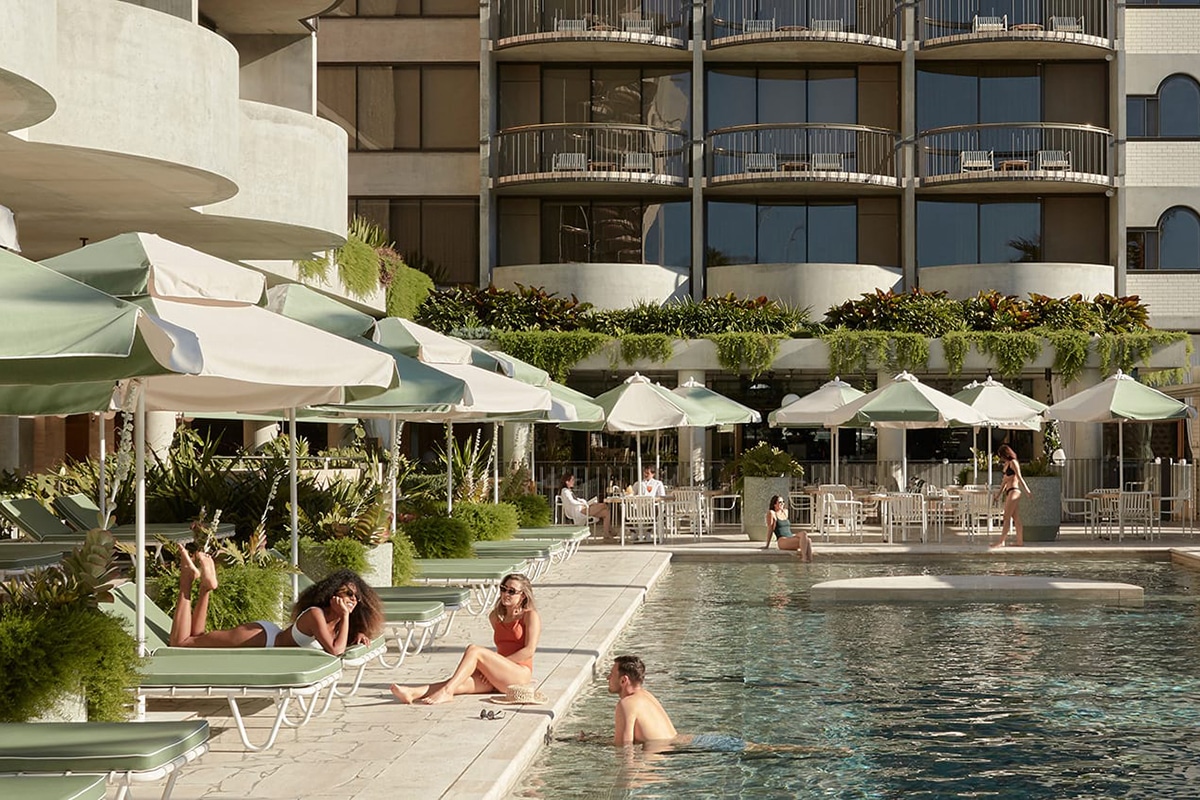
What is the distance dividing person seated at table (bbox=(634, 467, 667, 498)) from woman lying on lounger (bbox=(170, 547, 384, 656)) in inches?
674

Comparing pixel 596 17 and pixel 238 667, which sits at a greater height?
pixel 596 17

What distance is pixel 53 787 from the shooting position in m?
5.76

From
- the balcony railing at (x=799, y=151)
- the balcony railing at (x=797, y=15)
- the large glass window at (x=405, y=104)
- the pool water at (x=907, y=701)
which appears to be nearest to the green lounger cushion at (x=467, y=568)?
the pool water at (x=907, y=701)

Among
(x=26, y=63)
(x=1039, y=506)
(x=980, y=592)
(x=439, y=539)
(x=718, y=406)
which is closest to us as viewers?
(x=26, y=63)

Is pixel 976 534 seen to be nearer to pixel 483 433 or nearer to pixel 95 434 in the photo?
pixel 483 433

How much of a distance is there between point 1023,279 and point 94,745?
3211cm

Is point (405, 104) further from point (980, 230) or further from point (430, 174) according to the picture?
point (980, 230)

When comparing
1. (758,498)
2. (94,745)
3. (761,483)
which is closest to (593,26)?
(761,483)

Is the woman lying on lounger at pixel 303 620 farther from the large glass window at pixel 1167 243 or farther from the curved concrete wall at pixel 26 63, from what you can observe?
the large glass window at pixel 1167 243

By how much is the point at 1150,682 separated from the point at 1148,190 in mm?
27873

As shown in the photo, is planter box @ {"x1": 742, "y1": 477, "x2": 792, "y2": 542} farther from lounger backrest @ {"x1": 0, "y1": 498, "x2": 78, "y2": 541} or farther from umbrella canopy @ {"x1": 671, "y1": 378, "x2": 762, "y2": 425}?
lounger backrest @ {"x1": 0, "y1": 498, "x2": 78, "y2": 541}

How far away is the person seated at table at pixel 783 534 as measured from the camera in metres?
24.2

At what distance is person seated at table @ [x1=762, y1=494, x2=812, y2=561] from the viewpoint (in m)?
24.2

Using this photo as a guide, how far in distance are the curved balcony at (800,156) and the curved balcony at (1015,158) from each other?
3.29 ft
